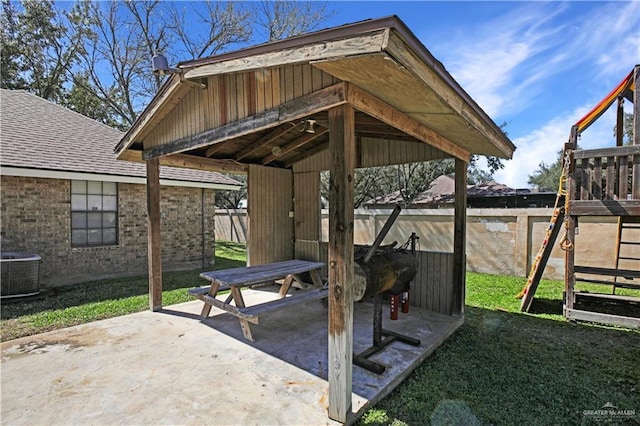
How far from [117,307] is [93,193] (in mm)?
3709

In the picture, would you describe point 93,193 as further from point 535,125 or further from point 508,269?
point 535,125

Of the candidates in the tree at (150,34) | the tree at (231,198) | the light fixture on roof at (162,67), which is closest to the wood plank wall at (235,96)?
the light fixture on roof at (162,67)

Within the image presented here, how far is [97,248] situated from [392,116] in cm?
782

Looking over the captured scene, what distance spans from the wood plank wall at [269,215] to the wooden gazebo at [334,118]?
50 centimetres

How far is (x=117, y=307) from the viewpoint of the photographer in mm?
5355

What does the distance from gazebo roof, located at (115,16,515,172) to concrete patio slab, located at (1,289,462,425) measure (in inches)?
94.2

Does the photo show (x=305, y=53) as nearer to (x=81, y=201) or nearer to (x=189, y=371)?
(x=189, y=371)

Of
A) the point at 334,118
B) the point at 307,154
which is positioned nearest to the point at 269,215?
the point at 307,154

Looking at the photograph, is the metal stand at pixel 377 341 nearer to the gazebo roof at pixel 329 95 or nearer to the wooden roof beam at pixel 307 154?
the gazebo roof at pixel 329 95

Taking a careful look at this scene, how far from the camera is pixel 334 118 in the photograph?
2.46m

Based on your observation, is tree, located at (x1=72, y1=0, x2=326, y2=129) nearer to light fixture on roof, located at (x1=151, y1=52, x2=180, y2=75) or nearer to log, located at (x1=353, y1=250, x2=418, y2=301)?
light fixture on roof, located at (x1=151, y1=52, x2=180, y2=75)

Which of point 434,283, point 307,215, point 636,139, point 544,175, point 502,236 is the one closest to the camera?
point 636,139

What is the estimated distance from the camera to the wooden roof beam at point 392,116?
2428mm

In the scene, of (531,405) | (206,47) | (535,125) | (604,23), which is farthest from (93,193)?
(535,125)
